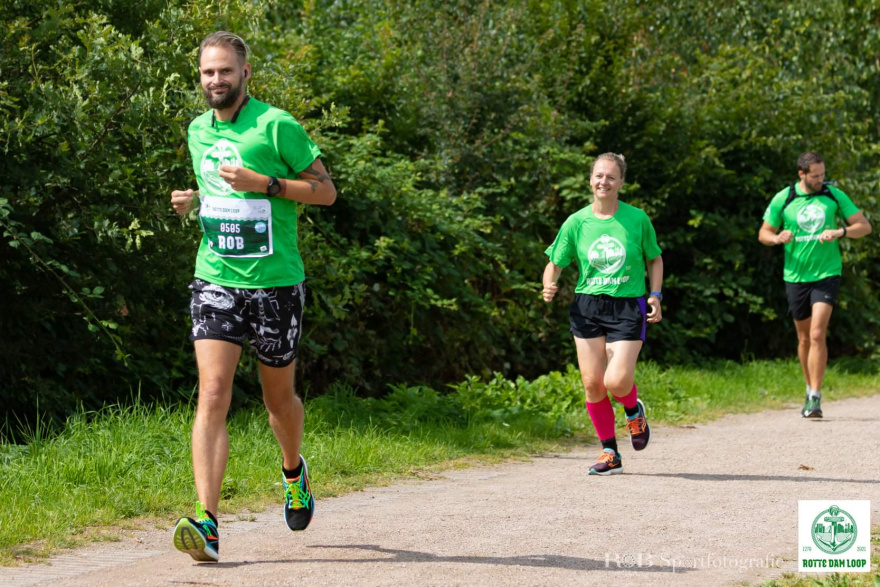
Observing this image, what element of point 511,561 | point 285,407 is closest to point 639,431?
point 511,561

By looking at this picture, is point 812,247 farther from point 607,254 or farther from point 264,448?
point 264,448

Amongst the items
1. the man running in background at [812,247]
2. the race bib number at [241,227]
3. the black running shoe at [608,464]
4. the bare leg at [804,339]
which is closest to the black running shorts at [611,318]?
the black running shoe at [608,464]

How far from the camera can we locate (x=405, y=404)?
8719 mm

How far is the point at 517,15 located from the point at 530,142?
132 centimetres

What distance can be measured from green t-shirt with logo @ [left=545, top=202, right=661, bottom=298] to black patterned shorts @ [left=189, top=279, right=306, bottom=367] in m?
2.81

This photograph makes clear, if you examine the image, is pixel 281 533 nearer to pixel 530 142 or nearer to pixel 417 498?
pixel 417 498

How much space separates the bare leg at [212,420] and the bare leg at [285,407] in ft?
0.79

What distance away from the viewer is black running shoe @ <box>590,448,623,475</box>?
7023 millimetres

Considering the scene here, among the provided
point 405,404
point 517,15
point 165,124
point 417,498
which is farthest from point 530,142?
point 417,498

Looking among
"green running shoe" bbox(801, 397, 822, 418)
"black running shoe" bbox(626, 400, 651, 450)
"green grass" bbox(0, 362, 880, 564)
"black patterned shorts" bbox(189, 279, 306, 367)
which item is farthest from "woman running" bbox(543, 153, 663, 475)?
"green running shoe" bbox(801, 397, 822, 418)

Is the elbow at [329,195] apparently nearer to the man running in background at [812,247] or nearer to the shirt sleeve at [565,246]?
the shirt sleeve at [565,246]

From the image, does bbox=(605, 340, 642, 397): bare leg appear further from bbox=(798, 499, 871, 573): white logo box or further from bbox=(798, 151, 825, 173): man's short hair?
bbox=(798, 151, 825, 173): man's short hair

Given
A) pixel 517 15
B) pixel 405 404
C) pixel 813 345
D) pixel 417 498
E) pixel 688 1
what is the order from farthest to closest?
pixel 688 1 < pixel 517 15 < pixel 813 345 < pixel 405 404 < pixel 417 498

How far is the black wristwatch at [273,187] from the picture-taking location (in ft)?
15.0
